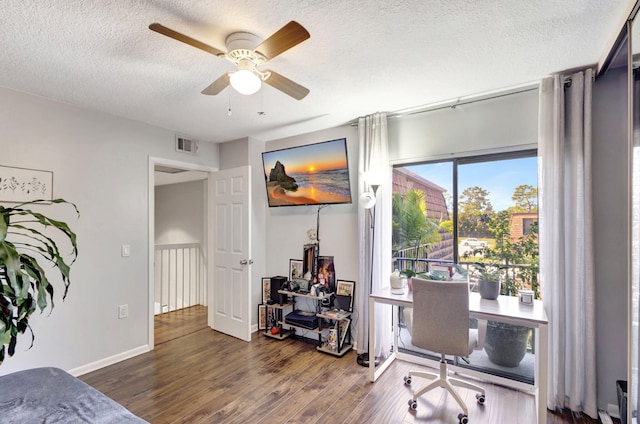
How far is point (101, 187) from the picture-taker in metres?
2.96

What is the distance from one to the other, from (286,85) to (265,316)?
112 inches

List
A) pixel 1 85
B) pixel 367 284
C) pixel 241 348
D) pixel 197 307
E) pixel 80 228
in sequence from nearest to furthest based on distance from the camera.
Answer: pixel 1 85
pixel 80 228
pixel 367 284
pixel 241 348
pixel 197 307

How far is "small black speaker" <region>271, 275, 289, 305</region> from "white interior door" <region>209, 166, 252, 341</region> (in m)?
0.34

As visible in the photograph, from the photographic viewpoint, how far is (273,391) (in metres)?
→ 2.49

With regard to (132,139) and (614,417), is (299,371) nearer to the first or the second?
(614,417)

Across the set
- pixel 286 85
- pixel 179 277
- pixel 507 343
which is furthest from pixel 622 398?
Result: pixel 179 277

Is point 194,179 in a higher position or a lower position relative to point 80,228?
higher

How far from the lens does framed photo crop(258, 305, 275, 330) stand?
3.77m

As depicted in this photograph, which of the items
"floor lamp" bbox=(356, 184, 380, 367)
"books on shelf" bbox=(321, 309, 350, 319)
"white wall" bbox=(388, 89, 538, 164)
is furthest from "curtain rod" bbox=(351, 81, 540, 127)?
"books on shelf" bbox=(321, 309, 350, 319)

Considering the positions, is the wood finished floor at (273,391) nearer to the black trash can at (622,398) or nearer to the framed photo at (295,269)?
the black trash can at (622,398)

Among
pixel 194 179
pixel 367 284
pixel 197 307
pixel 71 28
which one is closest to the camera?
pixel 71 28

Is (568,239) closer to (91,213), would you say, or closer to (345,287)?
(345,287)

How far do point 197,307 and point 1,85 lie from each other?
12.3 feet

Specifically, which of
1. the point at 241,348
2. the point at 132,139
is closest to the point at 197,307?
the point at 241,348
